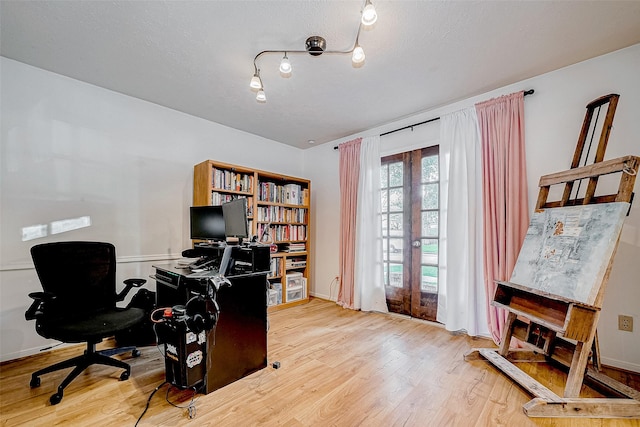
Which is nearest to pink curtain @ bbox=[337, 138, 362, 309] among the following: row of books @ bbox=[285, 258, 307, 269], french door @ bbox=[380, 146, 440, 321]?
french door @ bbox=[380, 146, 440, 321]

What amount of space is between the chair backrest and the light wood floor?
53cm

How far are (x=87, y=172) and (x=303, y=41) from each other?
7.97ft

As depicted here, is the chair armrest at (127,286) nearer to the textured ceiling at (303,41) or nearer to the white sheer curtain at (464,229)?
the textured ceiling at (303,41)

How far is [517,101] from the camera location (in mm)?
2537

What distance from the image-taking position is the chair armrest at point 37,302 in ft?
5.77

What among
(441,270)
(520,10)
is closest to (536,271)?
(441,270)

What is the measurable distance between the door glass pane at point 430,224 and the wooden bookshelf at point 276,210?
178 centimetres

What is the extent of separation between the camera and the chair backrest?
6.41 ft

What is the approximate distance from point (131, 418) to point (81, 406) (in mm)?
408

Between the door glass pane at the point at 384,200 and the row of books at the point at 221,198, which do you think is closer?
the row of books at the point at 221,198

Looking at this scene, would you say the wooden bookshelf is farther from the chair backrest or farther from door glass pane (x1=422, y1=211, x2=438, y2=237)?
door glass pane (x1=422, y1=211, x2=438, y2=237)

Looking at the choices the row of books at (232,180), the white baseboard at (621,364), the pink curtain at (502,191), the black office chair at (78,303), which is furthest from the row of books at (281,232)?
the white baseboard at (621,364)

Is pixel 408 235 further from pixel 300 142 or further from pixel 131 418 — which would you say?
pixel 131 418

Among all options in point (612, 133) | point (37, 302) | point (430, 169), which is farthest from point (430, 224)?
point (37, 302)
